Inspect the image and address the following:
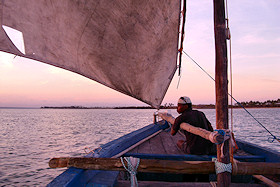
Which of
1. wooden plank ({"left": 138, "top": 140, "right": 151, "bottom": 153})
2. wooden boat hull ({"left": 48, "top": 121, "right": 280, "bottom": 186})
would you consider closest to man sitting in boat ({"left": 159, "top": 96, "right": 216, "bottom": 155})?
wooden boat hull ({"left": 48, "top": 121, "right": 280, "bottom": 186})

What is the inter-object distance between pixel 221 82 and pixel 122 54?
6.28 feet

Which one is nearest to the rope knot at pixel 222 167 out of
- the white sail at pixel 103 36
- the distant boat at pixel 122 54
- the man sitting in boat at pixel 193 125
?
the distant boat at pixel 122 54

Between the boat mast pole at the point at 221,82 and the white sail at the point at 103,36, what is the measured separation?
54.9 inches

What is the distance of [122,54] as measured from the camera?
382cm

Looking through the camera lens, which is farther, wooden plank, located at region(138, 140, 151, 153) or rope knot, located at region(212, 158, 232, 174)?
wooden plank, located at region(138, 140, 151, 153)

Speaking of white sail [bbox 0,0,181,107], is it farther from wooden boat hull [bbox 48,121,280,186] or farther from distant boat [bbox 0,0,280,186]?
wooden boat hull [bbox 48,121,280,186]

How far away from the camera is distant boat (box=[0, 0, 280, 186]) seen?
2.47 meters

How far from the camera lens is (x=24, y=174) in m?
9.91

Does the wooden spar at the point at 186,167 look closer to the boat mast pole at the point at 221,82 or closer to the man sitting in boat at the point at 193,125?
the boat mast pole at the point at 221,82

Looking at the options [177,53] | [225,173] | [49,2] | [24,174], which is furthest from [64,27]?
[24,174]

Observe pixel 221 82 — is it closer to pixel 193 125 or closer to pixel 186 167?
pixel 186 167

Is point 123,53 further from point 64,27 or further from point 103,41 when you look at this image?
point 64,27

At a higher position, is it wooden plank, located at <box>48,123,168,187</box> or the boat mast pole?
the boat mast pole

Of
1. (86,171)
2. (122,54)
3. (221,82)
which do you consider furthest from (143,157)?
(221,82)
